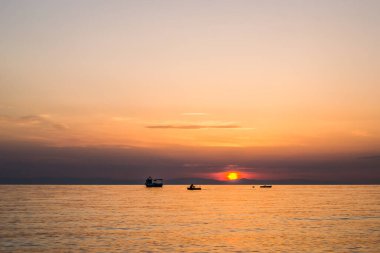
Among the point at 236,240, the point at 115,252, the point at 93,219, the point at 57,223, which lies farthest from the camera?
the point at 93,219

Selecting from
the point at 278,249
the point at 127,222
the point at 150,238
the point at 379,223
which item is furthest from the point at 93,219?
the point at 379,223

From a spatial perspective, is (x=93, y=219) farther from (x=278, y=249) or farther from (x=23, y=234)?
(x=278, y=249)

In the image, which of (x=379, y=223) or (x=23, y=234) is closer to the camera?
(x=23, y=234)

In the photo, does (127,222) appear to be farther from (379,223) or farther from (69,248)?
(379,223)

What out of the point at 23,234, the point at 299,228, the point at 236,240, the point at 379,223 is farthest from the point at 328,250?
the point at 23,234

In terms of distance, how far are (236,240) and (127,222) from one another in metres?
31.8

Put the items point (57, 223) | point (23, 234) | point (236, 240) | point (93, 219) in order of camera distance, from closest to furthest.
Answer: point (236, 240), point (23, 234), point (57, 223), point (93, 219)

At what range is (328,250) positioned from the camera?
62844 mm

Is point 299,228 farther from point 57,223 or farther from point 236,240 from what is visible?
point 57,223

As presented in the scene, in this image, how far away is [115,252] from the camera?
59.9 meters

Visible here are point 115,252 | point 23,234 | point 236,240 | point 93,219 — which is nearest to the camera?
point 115,252

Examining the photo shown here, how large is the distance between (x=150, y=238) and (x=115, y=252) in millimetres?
12943

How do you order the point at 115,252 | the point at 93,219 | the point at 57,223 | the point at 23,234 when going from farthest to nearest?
the point at 93,219, the point at 57,223, the point at 23,234, the point at 115,252

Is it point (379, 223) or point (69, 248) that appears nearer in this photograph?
point (69, 248)
